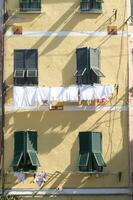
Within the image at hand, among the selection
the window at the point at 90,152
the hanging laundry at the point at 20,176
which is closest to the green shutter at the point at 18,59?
the window at the point at 90,152

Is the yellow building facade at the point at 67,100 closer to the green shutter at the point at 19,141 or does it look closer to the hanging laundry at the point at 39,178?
the green shutter at the point at 19,141

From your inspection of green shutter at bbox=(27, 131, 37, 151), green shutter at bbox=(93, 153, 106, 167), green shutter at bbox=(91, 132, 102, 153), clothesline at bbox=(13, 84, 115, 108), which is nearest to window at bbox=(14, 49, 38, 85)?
clothesline at bbox=(13, 84, 115, 108)

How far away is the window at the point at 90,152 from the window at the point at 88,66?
208 cm

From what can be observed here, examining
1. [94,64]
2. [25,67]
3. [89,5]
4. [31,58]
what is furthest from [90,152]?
[89,5]

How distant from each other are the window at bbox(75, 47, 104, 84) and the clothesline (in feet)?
1.06

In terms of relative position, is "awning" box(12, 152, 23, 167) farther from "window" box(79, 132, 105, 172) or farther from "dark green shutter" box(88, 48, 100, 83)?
"dark green shutter" box(88, 48, 100, 83)

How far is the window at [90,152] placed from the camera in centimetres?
2195

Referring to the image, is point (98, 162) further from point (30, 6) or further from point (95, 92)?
point (30, 6)

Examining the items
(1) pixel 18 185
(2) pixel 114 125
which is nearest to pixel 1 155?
(1) pixel 18 185

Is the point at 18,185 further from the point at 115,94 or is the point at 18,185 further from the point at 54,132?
the point at 115,94

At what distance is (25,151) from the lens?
2198 cm

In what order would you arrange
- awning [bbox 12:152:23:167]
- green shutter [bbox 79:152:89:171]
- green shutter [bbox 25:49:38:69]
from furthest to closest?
green shutter [bbox 25:49:38:69], green shutter [bbox 79:152:89:171], awning [bbox 12:152:23:167]

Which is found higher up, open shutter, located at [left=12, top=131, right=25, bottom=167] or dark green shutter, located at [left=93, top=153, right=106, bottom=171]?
open shutter, located at [left=12, top=131, right=25, bottom=167]

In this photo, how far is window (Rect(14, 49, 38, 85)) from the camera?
22625mm
